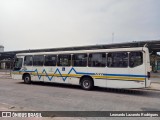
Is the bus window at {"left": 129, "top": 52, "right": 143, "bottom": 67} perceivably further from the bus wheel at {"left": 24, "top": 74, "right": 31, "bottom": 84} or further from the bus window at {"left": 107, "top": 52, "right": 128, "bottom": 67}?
the bus wheel at {"left": 24, "top": 74, "right": 31, "bottom": 84}

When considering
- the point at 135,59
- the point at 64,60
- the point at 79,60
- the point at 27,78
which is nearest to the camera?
the point at 135,59

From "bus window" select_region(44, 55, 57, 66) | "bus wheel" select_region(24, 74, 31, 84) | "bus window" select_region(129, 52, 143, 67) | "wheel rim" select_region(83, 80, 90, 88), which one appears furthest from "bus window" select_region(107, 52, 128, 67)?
"bus wheel" select_region(24, 74, 31, 84)

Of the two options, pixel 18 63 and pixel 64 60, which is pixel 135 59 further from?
pixel 18 63

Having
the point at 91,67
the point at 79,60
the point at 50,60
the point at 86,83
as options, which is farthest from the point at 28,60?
the point at 91,67

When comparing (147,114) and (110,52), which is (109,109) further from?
(110,52)

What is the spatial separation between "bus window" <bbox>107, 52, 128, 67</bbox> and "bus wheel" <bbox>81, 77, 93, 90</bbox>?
182 cm

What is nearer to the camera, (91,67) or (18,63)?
(91,67)

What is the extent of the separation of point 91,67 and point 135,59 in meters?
3.12

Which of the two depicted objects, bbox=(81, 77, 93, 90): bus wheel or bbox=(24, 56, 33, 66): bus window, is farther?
bbox=(24, 56, 33, 66): bus window

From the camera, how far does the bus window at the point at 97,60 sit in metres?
11.7

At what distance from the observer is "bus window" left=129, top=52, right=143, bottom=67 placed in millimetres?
10324

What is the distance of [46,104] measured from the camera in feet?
25.0

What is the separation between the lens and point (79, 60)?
12703 millimetres

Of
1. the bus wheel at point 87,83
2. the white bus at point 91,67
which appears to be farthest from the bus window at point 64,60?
the bus wheel at point 87,83
